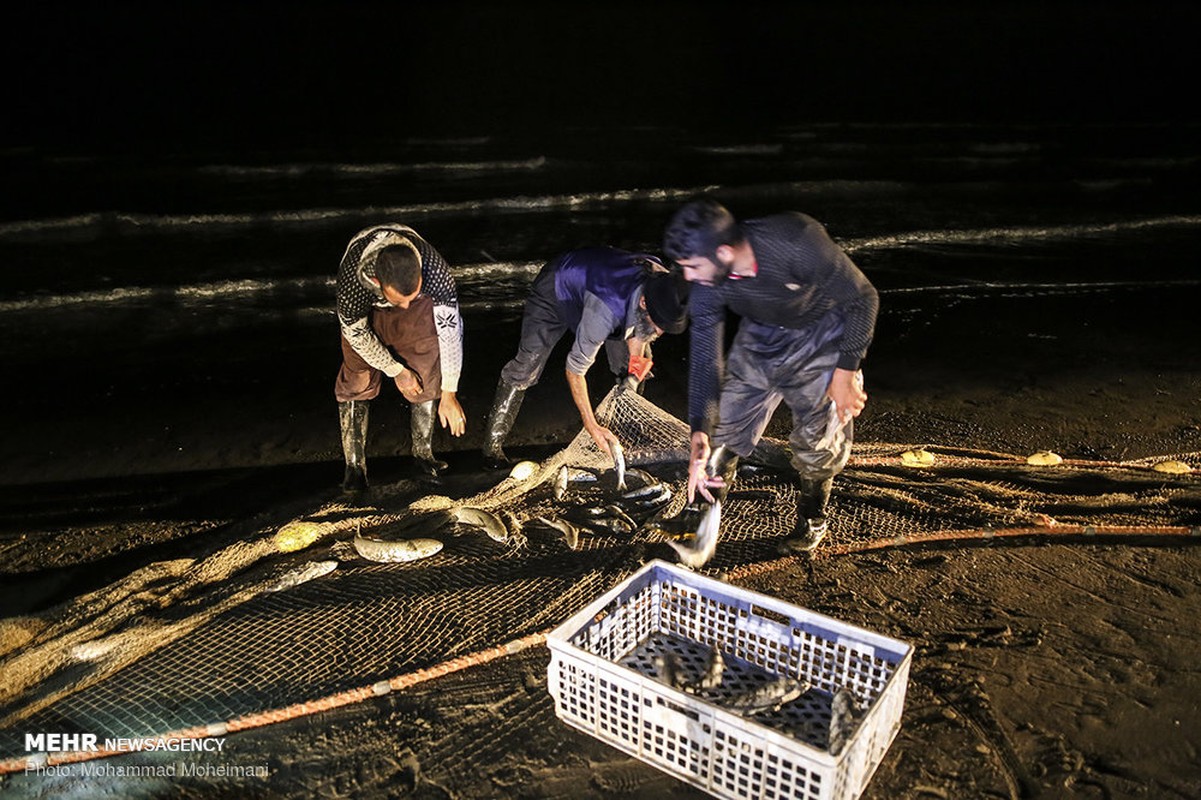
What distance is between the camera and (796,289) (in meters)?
3.54

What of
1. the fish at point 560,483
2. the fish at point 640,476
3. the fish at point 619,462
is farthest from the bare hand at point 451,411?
the fish at point 640,476

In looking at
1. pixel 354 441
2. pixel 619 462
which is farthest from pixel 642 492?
pixel 354 441

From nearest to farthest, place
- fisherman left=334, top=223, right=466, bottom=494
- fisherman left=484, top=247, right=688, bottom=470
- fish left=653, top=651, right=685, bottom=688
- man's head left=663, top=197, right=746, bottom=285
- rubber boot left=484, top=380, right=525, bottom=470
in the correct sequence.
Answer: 1. fish left=653, top=651, right=685, bottom=688
2. man's head left=663, top=197, right=746, bottom=285
3. fisherman left=484, top=247, right=688, bottom=470
4. fisherman left=334, top=223, right=466, bottom=494
5. rubber boot left=484, top=380, right=525, bottom=470

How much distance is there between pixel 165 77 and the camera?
2783 cm

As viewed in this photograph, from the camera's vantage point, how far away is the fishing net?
321 cm

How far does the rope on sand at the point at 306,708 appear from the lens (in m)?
2.85

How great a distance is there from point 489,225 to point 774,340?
373 inches

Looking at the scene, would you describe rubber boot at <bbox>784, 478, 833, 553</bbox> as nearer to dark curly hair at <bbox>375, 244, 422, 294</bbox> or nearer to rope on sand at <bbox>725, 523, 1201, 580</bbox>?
rope on sand at <bbox>725, 523, 1201, 580</bbox>

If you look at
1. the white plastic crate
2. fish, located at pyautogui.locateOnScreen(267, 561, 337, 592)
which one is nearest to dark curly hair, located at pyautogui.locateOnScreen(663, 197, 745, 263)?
the white plastic crate

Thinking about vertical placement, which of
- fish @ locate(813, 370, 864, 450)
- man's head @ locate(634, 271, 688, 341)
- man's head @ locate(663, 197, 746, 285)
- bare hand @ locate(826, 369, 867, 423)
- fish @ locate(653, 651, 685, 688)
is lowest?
fish @ locate(653, 651, 685, 688)

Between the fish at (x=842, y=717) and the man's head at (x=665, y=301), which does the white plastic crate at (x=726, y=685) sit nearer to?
the fish at (x=842, y=717)

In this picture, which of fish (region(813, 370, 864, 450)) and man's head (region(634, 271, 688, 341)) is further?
man's head (region(634, 271, 688, 341))

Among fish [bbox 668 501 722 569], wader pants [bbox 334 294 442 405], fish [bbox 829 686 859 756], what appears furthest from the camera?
wader pants [bbox 334 294 442 405]

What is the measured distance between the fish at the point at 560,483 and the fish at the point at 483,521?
1.50ft
